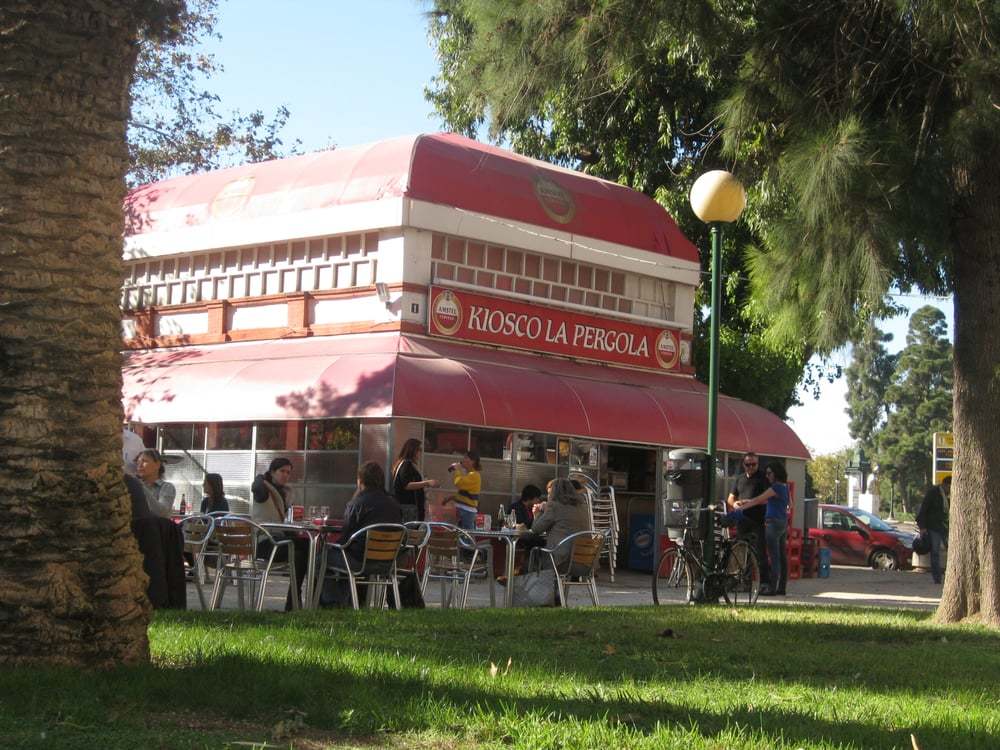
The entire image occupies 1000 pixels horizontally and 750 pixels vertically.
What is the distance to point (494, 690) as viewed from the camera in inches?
242

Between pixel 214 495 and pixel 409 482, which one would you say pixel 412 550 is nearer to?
pixel 409 482

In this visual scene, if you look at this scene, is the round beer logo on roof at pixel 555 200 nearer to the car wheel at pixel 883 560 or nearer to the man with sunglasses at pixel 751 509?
the man with sunglasses at pixel 751 509

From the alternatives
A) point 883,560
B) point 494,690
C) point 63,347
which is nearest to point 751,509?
point 494,690

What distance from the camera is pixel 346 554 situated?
38.2ft

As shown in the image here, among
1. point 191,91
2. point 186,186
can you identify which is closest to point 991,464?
point 186,186

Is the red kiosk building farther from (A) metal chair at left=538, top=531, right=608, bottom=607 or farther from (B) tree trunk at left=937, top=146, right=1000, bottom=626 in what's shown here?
(B) tree trunk at left=937, top=146, right=1000, bottom=626

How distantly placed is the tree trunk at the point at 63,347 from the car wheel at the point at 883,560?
87.8ft

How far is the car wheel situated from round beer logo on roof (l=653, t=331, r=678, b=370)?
9364 mm

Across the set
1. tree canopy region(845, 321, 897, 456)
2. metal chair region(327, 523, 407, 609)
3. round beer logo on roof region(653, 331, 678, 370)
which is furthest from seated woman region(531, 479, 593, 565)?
tree canopy region(845, 321, 897, 456)

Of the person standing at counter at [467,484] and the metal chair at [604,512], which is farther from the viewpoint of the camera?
the metal chair at [604,512]

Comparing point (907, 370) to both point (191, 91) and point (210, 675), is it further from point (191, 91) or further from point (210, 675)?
point (210, 675)

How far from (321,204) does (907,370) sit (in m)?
100

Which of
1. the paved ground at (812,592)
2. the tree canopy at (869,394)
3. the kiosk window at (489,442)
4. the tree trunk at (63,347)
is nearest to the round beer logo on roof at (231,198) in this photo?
the kiosk window at (489,442)

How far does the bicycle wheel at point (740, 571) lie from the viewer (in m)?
14.4
